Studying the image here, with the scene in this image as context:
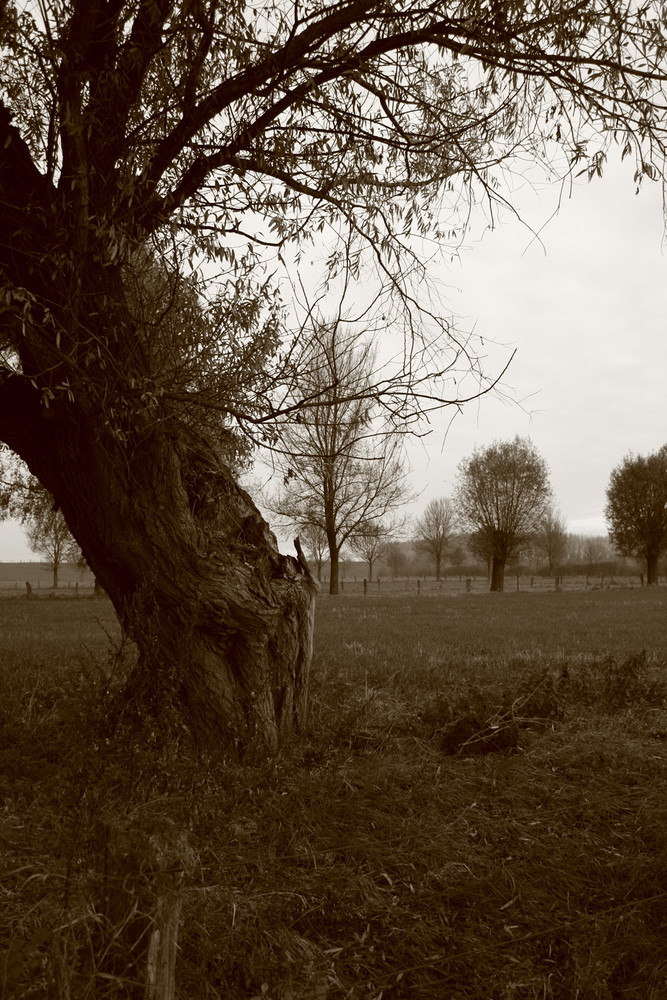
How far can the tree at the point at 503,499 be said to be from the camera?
165ft

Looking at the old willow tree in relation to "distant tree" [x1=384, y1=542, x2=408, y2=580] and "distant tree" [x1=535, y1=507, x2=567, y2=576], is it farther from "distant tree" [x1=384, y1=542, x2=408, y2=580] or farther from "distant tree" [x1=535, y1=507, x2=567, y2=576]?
"distant tree" [x1=384, y1=542, x2=408, y2=580]

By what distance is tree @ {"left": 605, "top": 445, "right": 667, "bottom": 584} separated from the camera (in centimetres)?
5884

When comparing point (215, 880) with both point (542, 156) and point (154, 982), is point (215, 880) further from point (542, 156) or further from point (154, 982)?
point (542, 156)

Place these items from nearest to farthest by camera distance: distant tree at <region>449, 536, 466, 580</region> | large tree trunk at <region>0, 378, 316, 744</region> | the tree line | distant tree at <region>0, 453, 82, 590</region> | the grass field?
the grass field
large tree trunk at <region>0, 378, 316, 744</region>
distant tree at <region>0, 453, 82, 590</region>
the tree line
distant tree at <region>449, 536, 466, 580</region>

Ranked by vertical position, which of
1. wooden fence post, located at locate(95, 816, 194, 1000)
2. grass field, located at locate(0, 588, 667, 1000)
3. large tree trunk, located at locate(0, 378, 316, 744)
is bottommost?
grass field, located at locate(0, 588, 667, 1000)

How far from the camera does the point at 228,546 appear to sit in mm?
6117

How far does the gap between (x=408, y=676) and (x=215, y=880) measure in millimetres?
5525

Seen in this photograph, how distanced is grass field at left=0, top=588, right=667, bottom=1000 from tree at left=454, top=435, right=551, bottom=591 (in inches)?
1702

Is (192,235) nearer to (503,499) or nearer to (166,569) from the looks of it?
(166,569)

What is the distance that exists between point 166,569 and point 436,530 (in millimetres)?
82166

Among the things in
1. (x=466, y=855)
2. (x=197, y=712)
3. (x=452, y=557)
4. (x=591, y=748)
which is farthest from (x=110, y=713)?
(x=452, y=557)

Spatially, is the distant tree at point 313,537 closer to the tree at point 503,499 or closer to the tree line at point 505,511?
the tree line at point 505,511

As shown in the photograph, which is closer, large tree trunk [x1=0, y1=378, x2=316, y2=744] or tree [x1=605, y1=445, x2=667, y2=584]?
large tree trunk [x1=0, y1=378, x2=316, y2=744]

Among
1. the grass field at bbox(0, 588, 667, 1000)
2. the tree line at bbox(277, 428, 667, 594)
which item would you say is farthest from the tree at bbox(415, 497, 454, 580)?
the grass field at bbox(0, 588, 667, 1000)
